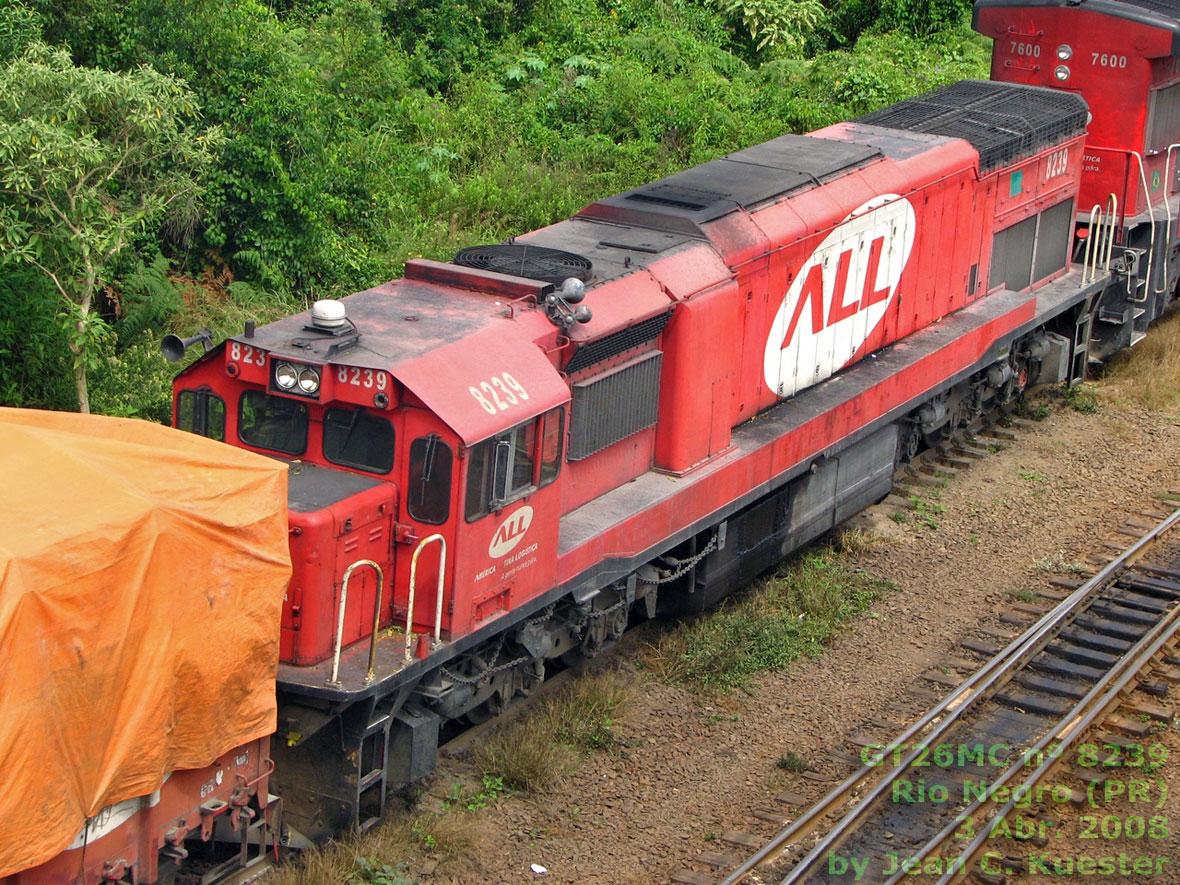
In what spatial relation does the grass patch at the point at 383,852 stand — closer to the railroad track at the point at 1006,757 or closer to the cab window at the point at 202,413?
the railroad track at the point at 1006,757

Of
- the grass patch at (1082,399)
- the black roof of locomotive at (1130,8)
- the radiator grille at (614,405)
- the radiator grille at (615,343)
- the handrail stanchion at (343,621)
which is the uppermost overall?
the black roof of locomotive at (1130,8)

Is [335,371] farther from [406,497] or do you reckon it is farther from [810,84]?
[810,84]

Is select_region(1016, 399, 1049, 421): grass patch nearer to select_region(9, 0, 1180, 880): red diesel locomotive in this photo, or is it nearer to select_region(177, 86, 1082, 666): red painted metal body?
select_region(9, 0, 1180, 880): red diesel locomotive

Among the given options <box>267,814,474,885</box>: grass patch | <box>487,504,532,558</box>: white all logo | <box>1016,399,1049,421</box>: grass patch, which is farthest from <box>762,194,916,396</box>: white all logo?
<box>267,814,474,885</box>: grass patch

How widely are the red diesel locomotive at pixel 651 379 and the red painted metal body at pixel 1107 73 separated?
4 centimetres

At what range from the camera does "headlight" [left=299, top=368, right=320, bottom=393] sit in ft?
29.4

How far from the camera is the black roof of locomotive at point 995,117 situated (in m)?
16.1

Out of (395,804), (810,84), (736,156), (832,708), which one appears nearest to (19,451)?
(395,804)

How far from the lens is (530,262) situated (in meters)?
10.9

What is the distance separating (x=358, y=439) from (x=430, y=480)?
0.58 metres

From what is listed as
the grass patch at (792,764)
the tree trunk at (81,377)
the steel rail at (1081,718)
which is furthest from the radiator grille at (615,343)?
the tree trunk at (81,377)

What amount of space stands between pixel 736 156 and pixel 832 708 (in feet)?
18.4

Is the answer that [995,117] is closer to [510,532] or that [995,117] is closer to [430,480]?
[510,532]

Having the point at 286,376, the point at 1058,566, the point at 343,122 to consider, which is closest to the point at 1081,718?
the point at 1058,566
